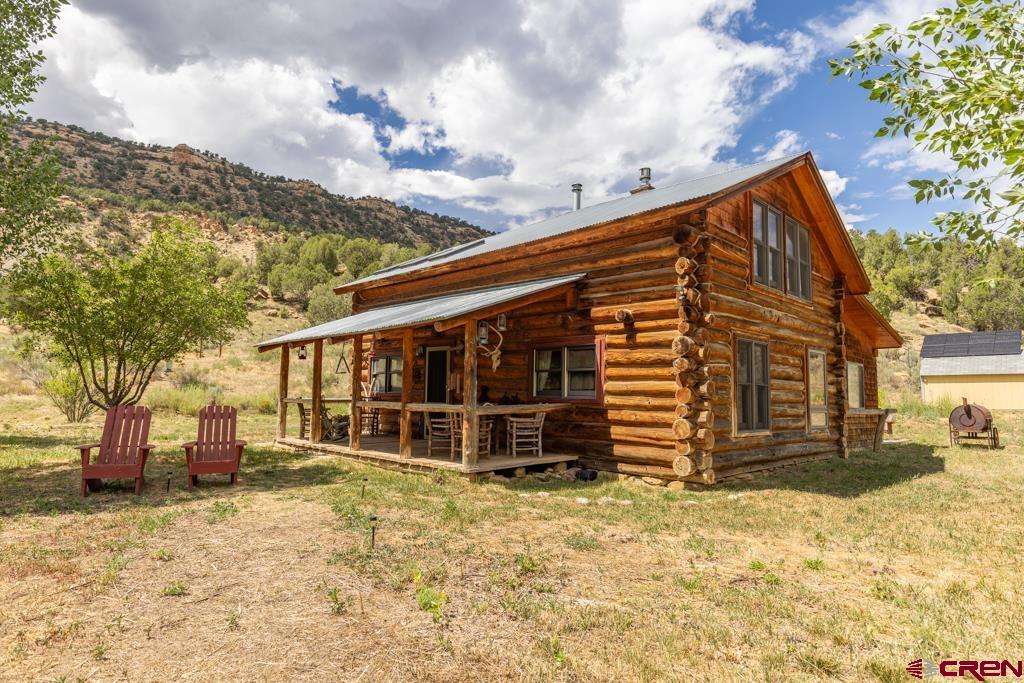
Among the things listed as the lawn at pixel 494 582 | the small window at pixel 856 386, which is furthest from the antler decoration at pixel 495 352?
the small window at pixel 856 386

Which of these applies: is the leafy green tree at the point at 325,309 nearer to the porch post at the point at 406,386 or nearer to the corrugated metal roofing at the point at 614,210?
the corrugated metal roofing at the point at 614,210

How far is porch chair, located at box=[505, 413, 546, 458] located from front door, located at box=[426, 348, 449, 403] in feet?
11.5

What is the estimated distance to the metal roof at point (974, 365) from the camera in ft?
93.5

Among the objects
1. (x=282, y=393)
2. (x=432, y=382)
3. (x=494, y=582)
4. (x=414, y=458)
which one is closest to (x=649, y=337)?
(x=414, y=458)

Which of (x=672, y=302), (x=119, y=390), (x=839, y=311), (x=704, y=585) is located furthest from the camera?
(x=839, y=311)

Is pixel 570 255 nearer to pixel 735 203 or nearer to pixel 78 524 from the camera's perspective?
pixel 735 203

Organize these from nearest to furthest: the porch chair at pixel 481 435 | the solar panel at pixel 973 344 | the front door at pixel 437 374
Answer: the porch chair at pixel 481 435 → the front door at pixel 437 374 → the solar panel at pixel 973 344

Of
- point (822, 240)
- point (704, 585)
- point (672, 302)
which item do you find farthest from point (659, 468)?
point (822, 240)

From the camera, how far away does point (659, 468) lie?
962 cm

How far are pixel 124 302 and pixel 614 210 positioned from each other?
1050 centimetres

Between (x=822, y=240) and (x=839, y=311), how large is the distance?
6.10 ft

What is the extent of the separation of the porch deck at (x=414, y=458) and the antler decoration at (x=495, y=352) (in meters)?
1.95

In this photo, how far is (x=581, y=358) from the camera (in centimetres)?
1098

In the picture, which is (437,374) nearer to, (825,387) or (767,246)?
(767,246)
